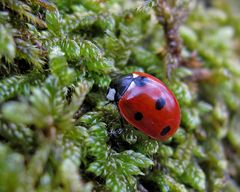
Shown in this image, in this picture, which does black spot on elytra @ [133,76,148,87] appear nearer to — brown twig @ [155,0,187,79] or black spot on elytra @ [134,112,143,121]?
black spot on elytra @ [134,112,143,121]

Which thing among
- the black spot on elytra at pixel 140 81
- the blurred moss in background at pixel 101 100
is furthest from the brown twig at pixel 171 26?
the black spot on elytra at pixel 140 81

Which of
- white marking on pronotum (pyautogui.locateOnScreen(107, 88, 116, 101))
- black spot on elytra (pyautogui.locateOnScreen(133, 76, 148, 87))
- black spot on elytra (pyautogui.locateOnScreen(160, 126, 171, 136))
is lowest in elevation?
black spot on elytra (pyautogui.locateOnScreen(160, 126, 171, 136))

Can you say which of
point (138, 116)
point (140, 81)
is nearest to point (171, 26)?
point (140, 81)

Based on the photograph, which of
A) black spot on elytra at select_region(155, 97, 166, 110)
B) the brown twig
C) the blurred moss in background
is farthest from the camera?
the brown twig

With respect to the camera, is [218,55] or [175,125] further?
[218,55]

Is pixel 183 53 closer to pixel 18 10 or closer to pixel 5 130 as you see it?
pixel 18 10

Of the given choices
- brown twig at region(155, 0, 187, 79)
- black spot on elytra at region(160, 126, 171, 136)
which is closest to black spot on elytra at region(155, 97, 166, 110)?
black spot on elytra at region(160, 126, 171, 136)

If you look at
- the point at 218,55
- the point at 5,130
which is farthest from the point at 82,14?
the point at 218,55
